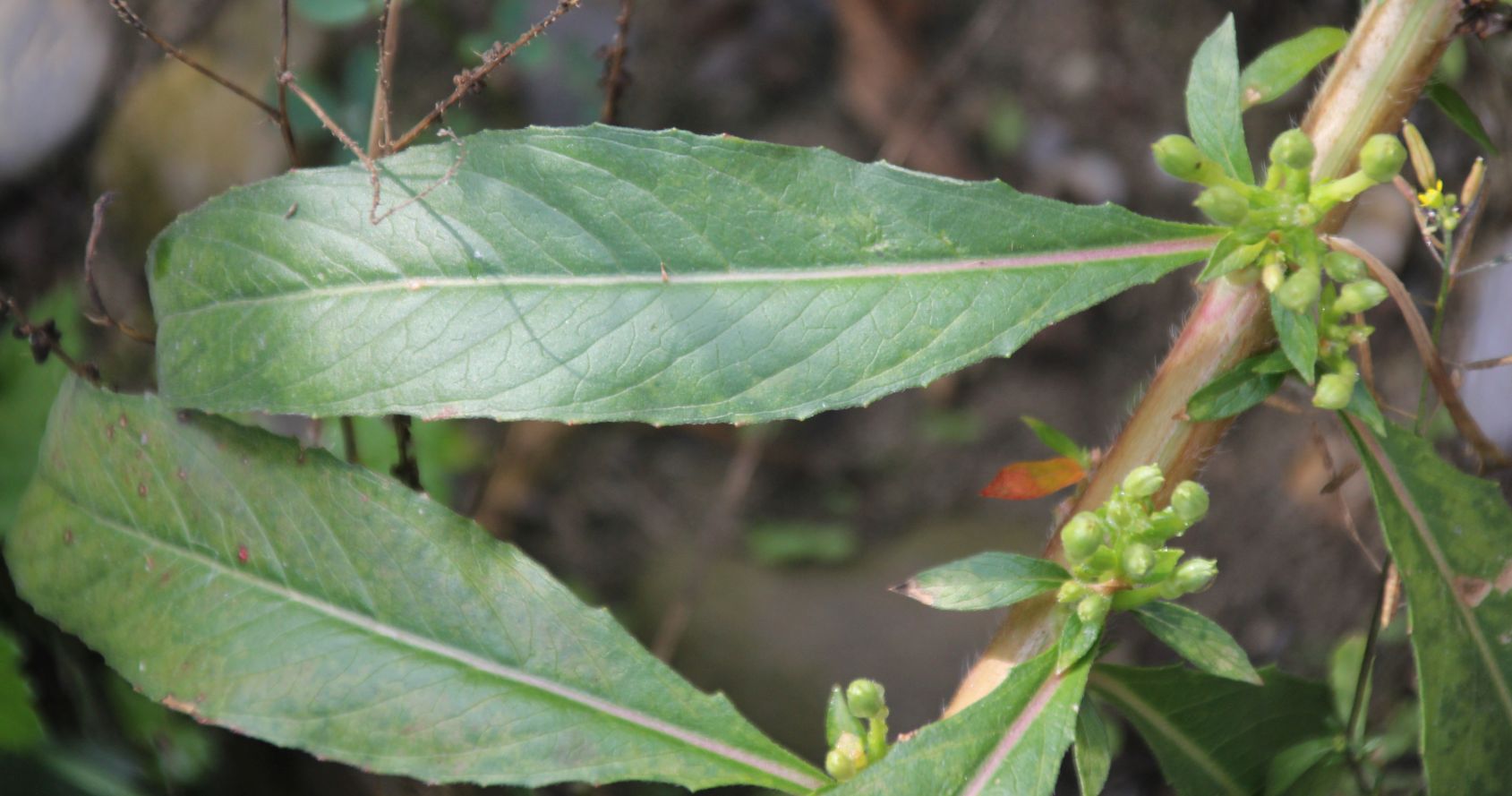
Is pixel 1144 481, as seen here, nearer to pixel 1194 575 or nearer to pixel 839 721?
pixel 1194 575

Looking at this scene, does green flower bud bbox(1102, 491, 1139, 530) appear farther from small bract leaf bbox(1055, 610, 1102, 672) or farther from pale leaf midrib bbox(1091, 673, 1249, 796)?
pale leaf midrib bbox(1091, 673, 1249, 796)

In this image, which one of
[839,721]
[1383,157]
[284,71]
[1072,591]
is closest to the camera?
[1383,157]

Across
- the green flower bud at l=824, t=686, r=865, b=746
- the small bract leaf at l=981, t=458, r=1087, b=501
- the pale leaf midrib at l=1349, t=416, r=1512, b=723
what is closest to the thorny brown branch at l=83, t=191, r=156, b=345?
the green flower bud at l=824, t=686, r=865, b=746

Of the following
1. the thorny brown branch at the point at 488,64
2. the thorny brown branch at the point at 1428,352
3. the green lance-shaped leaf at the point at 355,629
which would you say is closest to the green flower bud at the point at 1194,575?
the thorny brown branch at the point at 1428,352

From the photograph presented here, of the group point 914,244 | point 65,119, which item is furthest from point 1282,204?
point 65,119

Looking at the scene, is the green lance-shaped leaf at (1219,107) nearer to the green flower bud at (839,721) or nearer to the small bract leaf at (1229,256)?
the small bract leaf at (1229,256)

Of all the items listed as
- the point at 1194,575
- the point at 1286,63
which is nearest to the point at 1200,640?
the point at 1194,575

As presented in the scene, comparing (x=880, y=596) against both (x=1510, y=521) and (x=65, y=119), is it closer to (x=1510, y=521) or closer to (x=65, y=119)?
(x=1510, y=521)
